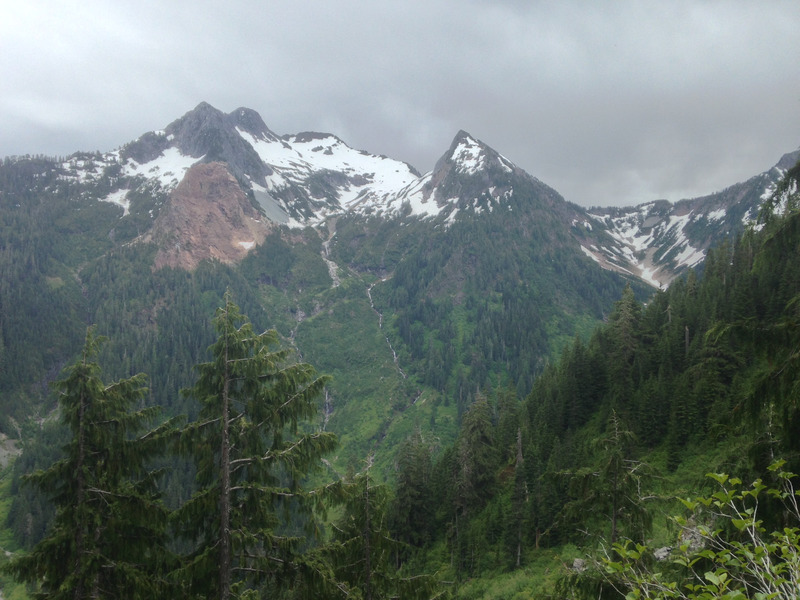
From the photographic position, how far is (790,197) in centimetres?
898

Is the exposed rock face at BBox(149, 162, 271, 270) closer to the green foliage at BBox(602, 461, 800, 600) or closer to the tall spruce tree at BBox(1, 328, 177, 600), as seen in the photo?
the tall spruce tree at BBox(1, 328, 177, 600)

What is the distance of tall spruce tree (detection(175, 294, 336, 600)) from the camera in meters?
10.1

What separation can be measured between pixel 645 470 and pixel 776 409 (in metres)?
7.49

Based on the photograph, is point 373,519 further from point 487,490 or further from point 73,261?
point 73,261

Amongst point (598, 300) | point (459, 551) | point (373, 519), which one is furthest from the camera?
point (598, 300)

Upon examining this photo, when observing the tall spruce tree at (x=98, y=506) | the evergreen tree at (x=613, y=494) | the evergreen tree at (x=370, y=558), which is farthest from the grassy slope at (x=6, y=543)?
the evergreen tree at (x=613, y=494)

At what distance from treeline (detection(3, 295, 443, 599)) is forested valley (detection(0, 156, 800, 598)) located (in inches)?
2.2

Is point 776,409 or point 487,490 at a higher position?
point 776,409

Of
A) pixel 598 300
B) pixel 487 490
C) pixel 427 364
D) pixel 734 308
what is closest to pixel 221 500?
pixel 487 490

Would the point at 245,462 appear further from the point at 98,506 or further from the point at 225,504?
the point at 98,506

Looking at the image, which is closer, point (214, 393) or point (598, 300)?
point (214, 393)

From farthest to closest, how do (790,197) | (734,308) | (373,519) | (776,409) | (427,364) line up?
(427,364), (734,308), (373,519), (790,197), (776,409)

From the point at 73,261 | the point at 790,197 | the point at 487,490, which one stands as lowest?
the point at 487,490

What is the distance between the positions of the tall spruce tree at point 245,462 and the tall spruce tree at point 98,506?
972 millimetres
